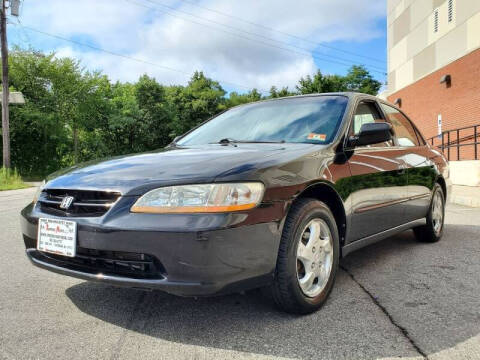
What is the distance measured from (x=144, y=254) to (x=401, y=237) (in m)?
3.69

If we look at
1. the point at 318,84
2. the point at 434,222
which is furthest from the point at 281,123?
the point at 318,84

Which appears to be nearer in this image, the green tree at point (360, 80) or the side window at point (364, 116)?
the side window at point (364, 116)

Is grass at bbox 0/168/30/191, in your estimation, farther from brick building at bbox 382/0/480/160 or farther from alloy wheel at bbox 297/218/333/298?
brick building at bbox 382/0/480/160

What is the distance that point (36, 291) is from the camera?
3068 mm

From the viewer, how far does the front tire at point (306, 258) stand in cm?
240

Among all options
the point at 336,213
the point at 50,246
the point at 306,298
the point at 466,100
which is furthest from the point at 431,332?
the point at 466,100

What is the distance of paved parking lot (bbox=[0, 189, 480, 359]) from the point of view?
2.14 meters

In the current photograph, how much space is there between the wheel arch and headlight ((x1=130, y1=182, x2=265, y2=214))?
523mm

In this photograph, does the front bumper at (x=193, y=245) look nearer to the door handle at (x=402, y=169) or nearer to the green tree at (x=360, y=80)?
the door handle at (x=402, y=169)

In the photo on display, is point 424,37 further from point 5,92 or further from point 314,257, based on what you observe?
point 314,257

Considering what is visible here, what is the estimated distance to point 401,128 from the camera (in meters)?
4.26

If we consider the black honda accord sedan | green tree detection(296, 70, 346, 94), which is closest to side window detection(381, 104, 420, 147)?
the black honda accord sedan

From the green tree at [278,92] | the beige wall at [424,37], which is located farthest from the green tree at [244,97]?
the beige wall at [424,37]

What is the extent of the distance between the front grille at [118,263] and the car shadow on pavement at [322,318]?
36 centimetres
